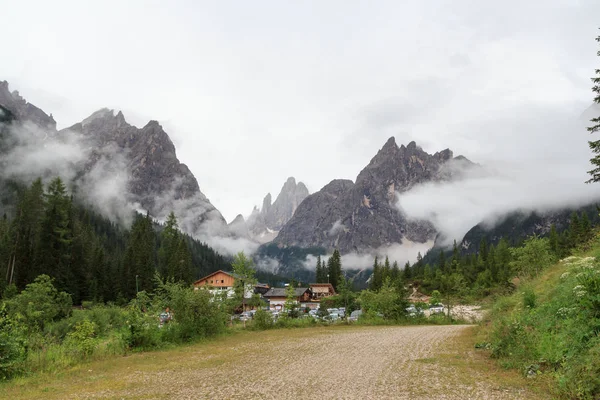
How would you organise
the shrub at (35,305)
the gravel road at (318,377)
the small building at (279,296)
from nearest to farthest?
the gravel road at (318,377) < the shrub at (35,305) < the small building at (279,296)

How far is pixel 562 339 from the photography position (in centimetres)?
968

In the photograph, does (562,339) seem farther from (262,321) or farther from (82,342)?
(262,321)

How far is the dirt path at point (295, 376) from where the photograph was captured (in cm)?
955

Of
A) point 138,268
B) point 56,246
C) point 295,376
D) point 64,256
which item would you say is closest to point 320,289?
point 138,268

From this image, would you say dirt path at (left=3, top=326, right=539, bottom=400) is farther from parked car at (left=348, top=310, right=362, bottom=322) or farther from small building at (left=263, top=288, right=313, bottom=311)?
small building at (left=263, top=288, right=313, bottom=311)

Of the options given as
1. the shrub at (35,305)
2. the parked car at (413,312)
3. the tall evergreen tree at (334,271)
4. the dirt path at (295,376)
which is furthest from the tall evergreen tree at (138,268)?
the dirt path at (295,376)

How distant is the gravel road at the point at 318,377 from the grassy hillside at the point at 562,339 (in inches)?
47.1

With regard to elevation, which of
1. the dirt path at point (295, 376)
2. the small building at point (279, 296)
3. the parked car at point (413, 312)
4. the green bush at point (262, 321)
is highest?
the dirt path at point (295, 376)

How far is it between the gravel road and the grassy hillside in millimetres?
1195

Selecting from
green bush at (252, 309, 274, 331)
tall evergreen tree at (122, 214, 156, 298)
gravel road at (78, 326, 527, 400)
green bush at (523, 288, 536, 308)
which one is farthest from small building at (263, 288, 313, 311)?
green bush at (523, 288, 536, 308)

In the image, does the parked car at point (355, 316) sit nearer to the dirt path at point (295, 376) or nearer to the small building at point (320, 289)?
the dirt path at point (295, 376)

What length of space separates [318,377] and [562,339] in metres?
6.81

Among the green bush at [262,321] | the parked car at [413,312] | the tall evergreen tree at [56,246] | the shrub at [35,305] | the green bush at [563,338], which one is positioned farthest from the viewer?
the tall evergreen tree at [56,246]

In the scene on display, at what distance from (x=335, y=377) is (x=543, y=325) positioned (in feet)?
22.6
